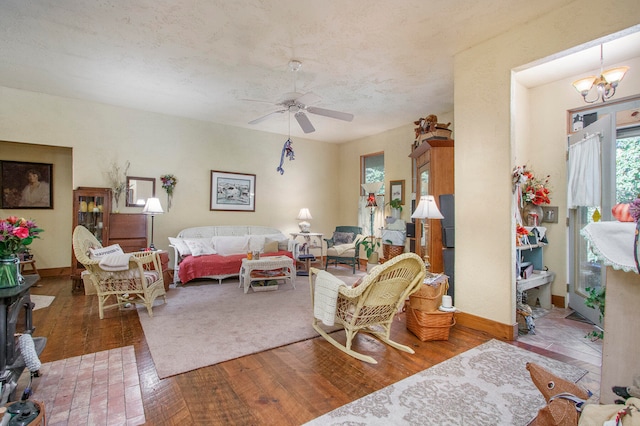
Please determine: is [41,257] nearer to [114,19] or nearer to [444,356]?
[114,19]

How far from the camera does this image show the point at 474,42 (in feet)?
10.7

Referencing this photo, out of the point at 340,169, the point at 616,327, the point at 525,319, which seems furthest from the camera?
the point at 340,169

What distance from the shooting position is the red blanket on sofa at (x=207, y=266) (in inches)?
203

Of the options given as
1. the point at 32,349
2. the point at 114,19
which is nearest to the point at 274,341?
the point at 32,349

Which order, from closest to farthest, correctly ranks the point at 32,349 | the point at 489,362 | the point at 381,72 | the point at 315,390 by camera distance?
the point at 32,349
the point at 315,390
the point at 489,362
the point at 381,72

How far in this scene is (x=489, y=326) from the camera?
3.17m

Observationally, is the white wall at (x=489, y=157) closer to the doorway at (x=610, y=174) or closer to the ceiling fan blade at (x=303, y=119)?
the doorway at (x=610, y=174)

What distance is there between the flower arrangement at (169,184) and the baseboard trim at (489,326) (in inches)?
213

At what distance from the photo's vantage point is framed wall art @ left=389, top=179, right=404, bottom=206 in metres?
6.49

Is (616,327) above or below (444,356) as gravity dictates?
above

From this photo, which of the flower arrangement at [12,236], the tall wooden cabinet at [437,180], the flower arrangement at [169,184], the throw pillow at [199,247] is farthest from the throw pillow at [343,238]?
the flower arrangement at [12,236]

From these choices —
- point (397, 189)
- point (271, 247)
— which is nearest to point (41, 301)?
point (271, 247)

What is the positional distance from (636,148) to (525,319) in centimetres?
224

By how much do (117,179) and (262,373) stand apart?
193 inches
